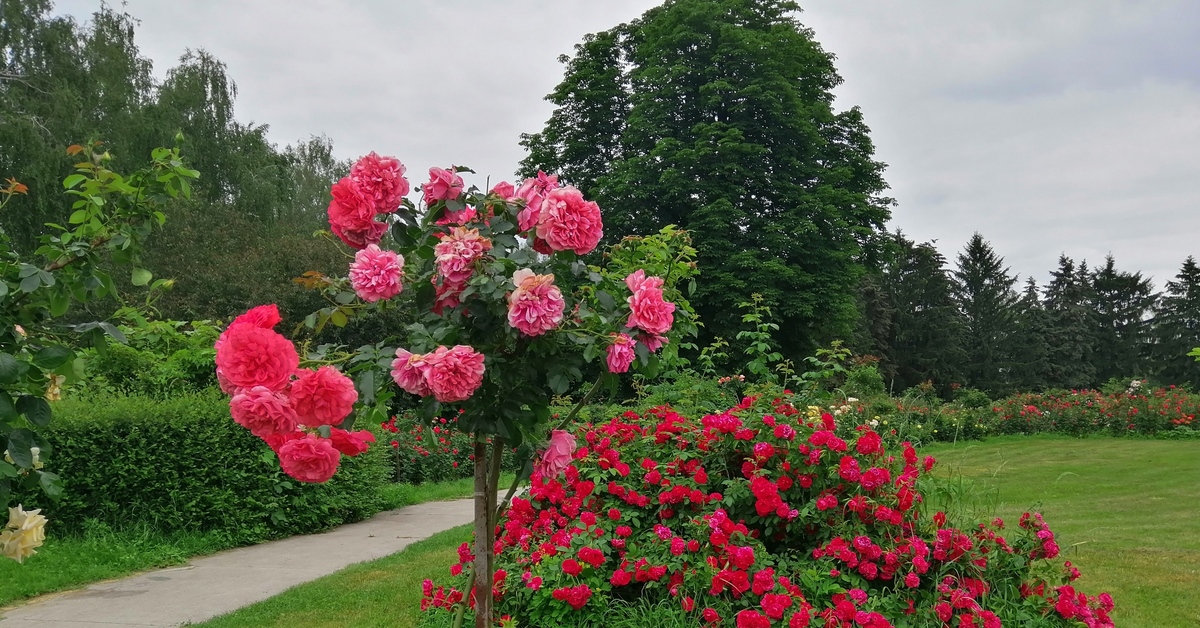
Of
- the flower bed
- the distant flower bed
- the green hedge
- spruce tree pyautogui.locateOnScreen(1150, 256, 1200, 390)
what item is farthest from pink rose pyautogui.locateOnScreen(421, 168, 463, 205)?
spruce tree pyautogui.locateOnScreen(1150, 256, 1200, 390)

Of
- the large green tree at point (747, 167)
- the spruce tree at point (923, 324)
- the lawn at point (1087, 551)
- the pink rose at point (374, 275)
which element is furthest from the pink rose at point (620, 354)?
the spruce tree at point (923, 324)

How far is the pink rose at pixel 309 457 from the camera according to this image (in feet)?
6.01

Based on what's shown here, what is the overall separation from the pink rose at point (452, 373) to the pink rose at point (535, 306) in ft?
0.49

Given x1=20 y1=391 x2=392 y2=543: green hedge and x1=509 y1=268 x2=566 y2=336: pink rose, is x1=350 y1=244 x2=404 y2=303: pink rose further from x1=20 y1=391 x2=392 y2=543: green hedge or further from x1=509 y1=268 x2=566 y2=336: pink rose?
x1=20 y1=391 x2=392 y2=543: green hedge

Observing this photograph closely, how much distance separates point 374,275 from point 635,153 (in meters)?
19.8

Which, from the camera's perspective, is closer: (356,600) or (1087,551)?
(356,600)

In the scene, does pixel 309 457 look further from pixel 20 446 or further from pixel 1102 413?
pixel 1102 413

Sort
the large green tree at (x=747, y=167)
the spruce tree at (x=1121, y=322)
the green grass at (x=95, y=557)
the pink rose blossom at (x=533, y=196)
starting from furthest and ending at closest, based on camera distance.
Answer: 1. the spruce tree at (x=1121, y=322)
2. the large green tree at (x=747, y=167)
3. the green grass at (x=95, y=557)
4. the pink rose blossom at (x=533, y=196)

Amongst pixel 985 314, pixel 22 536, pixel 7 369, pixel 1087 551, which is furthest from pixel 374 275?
pixel 985 314

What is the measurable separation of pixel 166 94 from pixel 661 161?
12.5 metres

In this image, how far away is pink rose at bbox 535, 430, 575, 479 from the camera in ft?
7.80

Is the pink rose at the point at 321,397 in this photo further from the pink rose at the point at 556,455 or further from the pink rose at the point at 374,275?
the pink rose at the point at 556,455

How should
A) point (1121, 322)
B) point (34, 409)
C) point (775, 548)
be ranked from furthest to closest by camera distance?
point (1121, 322)
point (775, 548)
point (34, 409)

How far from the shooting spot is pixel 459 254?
2.05 m
